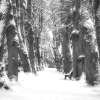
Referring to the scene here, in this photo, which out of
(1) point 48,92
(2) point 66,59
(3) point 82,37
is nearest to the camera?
(1) point 48,92

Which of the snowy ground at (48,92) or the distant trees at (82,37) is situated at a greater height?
the distant trees at (82,37)

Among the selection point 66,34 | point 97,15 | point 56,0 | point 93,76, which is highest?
point 56,0

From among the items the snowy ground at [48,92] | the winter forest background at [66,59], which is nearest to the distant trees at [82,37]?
the winter forest background at [66,59]

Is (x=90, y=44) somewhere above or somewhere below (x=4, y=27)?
below

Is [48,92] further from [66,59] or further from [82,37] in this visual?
[66,59]

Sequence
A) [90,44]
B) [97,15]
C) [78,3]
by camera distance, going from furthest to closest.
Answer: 1. [78,3]
2. [90,44]
3. [97,15]

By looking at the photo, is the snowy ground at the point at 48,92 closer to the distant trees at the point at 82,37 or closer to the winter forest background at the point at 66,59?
the winter forest background at the point at 66,59

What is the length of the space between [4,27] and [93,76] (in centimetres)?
583

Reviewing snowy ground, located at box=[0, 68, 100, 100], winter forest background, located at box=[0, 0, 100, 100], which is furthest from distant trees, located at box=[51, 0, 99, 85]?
snowy ground, located at box=[0, 68, 100, 100]

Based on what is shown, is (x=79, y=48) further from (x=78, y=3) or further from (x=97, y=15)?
(x=97, y=15)

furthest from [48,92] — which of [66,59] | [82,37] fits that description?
[66,59]

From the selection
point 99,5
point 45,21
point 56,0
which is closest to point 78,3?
point 99,5

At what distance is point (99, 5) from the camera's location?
1359cm

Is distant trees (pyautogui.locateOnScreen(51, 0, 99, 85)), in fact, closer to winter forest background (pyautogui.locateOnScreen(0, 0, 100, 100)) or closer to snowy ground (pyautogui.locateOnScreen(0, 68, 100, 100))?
winter forest background (pyautogui.locateOnScreen(0, 0, 100, 100))
